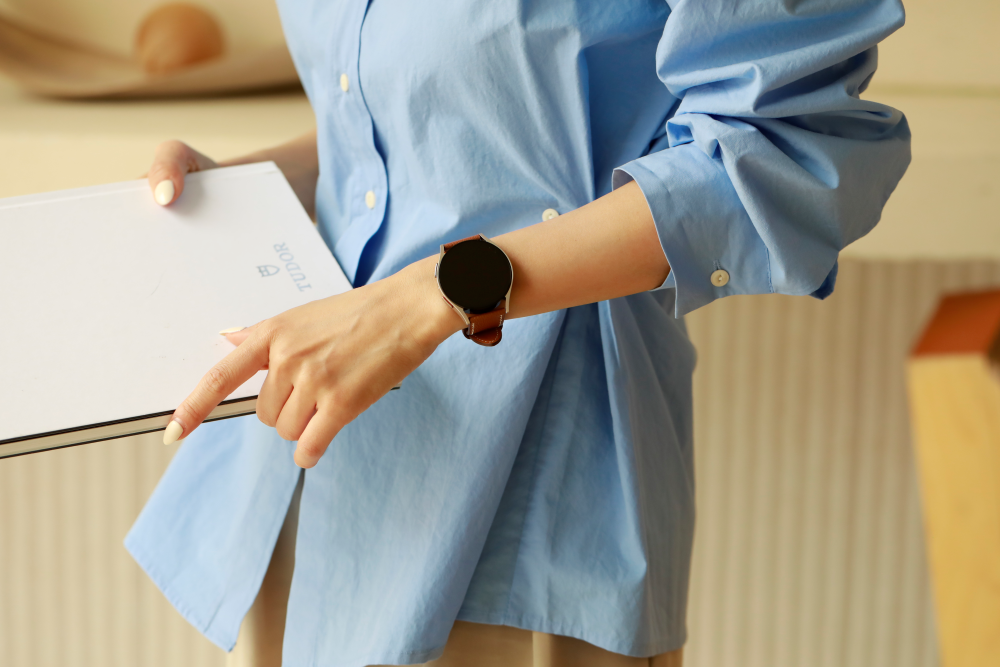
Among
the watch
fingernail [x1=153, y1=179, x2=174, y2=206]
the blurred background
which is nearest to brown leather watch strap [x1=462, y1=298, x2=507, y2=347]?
the watch

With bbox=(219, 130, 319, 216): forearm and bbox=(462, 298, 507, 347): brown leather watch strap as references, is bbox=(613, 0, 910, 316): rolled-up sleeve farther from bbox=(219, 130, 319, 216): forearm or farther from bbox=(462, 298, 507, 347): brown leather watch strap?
bbox=(219, 130, 319, 216): forearm

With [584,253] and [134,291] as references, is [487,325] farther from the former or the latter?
[134,291]

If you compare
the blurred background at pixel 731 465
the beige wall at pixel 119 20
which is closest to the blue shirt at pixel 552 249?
the blurred background at pixel 731 465

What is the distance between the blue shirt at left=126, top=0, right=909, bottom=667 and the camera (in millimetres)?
353

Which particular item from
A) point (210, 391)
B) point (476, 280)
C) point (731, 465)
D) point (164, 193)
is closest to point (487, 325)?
point (476, 280)

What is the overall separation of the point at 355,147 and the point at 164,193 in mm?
121

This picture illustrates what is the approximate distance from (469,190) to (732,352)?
910 millimetres

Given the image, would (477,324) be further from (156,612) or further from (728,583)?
(156,612)

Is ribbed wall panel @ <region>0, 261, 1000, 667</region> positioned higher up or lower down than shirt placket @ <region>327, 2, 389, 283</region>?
lower down

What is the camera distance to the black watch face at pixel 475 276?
336 mm

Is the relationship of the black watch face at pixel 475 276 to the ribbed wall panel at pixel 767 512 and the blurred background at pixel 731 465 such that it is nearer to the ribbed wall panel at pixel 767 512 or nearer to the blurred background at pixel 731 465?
the blurred background at pixel 731 465

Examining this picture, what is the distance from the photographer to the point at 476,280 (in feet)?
1.10

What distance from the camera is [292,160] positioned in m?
0.61

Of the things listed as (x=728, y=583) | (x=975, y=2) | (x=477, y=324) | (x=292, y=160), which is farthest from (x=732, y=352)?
(x=477, y=324)
